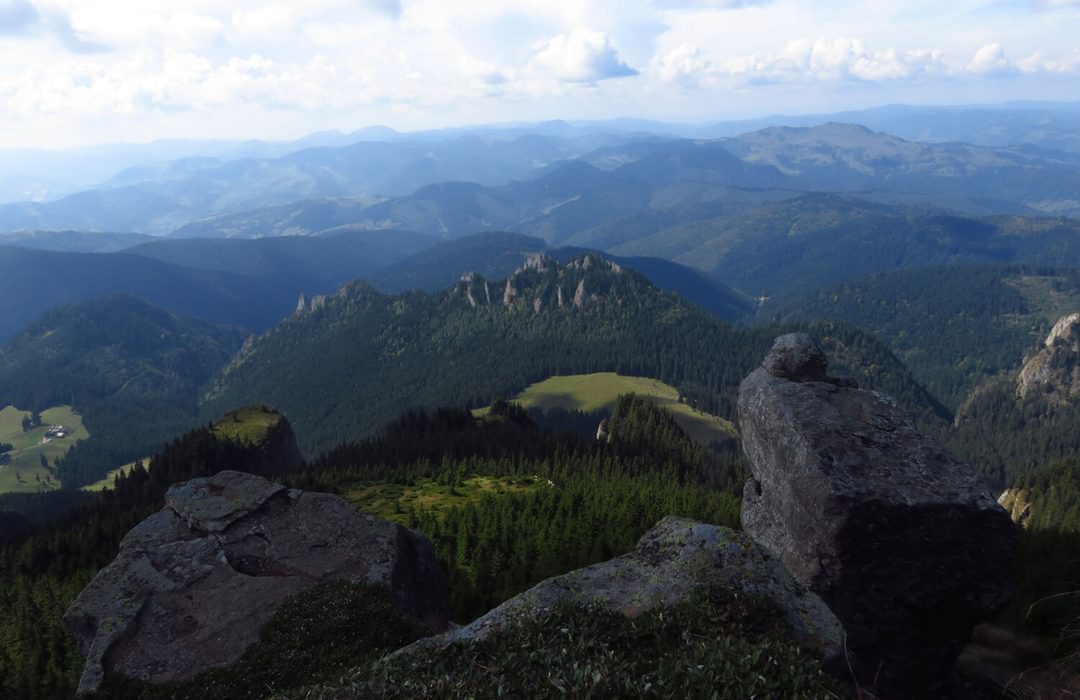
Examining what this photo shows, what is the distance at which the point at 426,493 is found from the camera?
101m

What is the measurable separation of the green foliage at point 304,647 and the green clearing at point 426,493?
185 ft

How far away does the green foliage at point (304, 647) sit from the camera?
21.9 m

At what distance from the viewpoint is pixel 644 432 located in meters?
157

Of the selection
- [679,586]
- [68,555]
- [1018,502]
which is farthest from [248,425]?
[1018,502]

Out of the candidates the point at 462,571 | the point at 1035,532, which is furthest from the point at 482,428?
the point at 1035,532

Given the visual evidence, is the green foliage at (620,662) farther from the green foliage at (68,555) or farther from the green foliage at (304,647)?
the green foliage at (68,555)

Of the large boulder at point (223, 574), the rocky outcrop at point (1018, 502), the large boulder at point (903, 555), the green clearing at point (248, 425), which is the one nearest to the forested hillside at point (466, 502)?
the green clearing at point (248, 425)

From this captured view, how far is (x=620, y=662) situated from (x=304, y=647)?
1519 centimetres

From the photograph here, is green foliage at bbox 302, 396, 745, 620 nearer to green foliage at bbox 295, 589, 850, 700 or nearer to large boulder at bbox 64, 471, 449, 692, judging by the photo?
large boulder at bbox 64, 471, 449, 692

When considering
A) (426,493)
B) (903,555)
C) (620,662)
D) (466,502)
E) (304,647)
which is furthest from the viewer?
(426,493)

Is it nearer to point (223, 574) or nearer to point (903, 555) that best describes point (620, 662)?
point (903, 555)

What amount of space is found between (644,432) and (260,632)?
5406 inches

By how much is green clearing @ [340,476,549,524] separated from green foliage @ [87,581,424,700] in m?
56.3

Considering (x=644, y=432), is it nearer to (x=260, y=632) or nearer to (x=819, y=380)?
(x=819, y=380)
